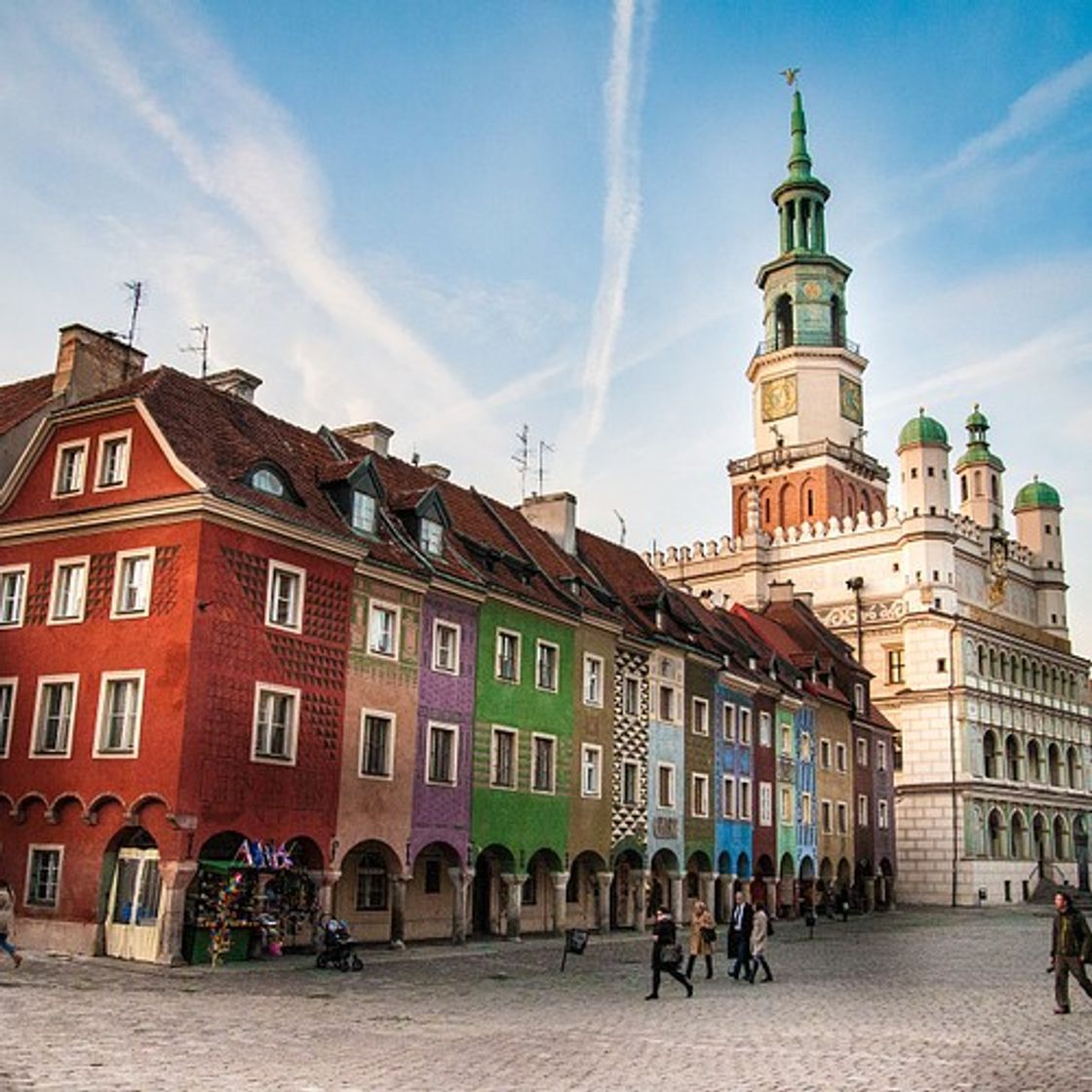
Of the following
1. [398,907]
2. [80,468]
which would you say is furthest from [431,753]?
[80,468]

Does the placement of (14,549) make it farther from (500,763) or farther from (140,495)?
(500,763)

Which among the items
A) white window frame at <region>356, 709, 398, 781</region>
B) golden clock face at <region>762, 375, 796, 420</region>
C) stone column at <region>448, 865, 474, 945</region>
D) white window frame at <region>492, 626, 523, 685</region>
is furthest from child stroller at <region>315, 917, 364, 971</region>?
golden clock face at <region>762, 375, 796, 420</region>

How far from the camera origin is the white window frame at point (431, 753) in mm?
32906

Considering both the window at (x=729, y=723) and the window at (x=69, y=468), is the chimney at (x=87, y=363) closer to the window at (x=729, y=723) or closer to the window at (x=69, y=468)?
the window at (x=69, y=468)

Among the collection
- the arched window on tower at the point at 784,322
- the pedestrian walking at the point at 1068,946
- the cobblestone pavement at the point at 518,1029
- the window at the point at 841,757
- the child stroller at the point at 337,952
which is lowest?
the cobblestone pavement at the point at 518,1029

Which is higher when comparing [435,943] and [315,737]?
[315,737]

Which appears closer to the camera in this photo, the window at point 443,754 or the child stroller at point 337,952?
the child stroller at point 337,952

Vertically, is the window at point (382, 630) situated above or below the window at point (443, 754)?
above

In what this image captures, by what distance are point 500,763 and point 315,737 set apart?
25.8ft

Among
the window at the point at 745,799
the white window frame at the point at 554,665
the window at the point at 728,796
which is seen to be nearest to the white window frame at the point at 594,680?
the white window frame at the point at 554,665

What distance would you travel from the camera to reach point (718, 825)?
4722 cm

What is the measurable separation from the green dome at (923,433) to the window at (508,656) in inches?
1814

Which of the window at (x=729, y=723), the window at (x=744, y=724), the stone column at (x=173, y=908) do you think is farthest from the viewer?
the window at (x=744, y=724)

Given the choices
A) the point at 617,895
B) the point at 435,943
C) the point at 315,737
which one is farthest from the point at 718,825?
the point at 315,737
